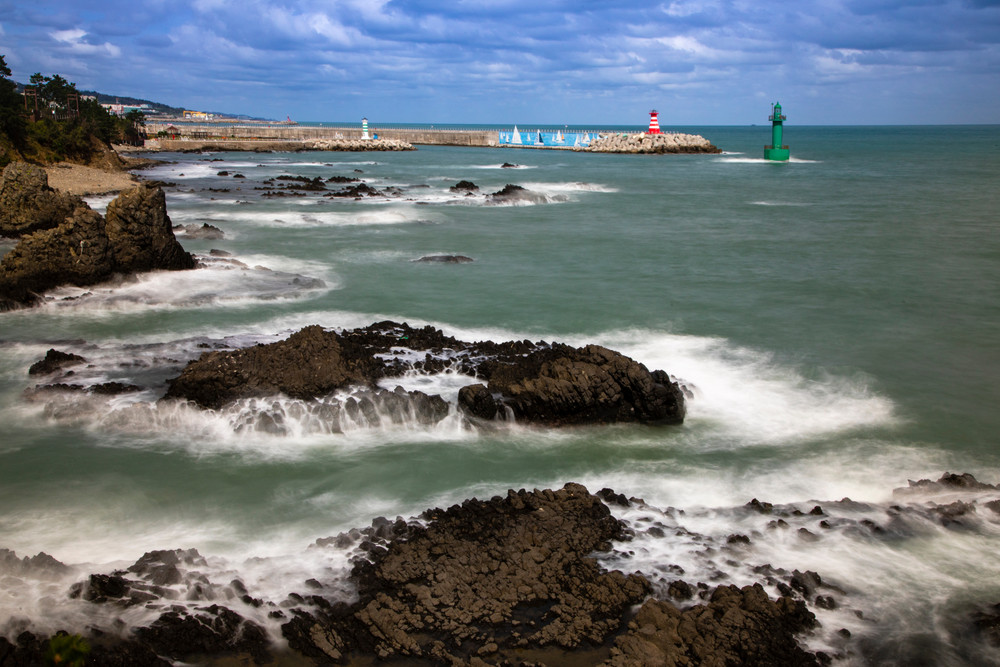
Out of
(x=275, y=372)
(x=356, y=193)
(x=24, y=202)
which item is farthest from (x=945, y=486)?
(x=356, y=193)

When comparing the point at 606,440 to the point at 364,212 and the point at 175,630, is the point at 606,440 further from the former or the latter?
the point at 364,212

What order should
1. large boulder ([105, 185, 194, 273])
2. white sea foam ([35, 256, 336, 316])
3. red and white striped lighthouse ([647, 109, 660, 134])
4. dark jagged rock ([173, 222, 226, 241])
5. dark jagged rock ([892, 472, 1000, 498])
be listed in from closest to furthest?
dark jagged rock ([892, 472, 1000, 498]) → white sea foam ([35, 256, 336, 316]) → large boulder ([105, 185, 194, 273]) → dark jagged rock ([173, 222, 226, 241]) → red and white striped lighthouse ([647, 109, 660, 134])

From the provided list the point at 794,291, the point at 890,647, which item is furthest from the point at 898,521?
the point at 794,291

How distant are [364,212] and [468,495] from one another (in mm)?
22448

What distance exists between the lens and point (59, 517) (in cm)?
696

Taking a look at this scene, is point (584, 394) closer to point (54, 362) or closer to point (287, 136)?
point (54, 362)

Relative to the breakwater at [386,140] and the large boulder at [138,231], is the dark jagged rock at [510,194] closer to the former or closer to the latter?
the large boulder at [138,231]

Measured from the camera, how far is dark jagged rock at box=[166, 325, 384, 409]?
903cm

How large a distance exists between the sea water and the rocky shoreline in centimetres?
13

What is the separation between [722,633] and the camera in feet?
16.6

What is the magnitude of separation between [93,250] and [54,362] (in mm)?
5177

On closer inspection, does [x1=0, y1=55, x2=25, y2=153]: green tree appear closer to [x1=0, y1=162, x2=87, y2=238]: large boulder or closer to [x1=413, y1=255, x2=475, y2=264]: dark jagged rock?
[x1=0, y1=162, x2=87, y2=238]: large boulder

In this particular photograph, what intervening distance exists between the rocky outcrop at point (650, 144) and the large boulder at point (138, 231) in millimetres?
67566

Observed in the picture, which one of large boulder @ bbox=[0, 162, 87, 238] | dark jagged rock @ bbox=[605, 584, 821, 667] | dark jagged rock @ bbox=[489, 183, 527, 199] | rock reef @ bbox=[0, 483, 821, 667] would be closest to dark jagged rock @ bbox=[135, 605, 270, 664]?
rock reef @ bbox=[0, 483, 821, 667]
